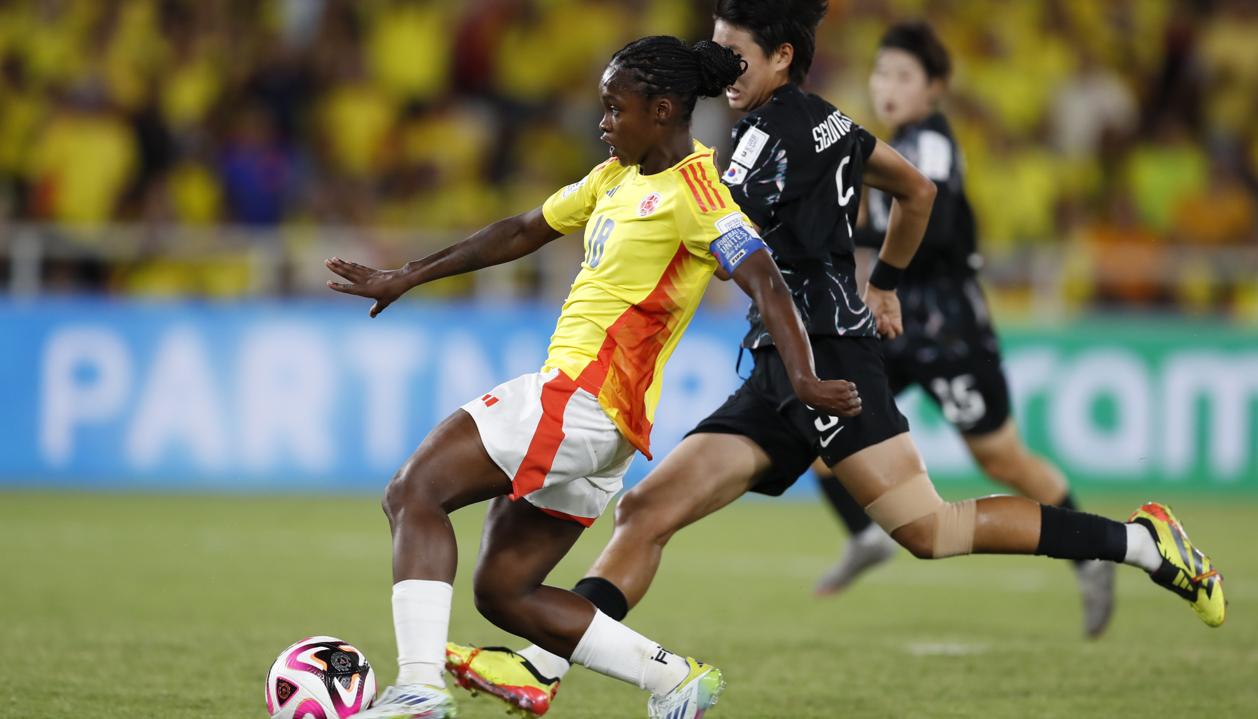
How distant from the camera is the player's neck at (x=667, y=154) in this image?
4711mm

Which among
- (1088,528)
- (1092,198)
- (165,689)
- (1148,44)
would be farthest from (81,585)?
(1148,44)

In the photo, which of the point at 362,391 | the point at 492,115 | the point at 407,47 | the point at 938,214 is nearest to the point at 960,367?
the point at 938,214

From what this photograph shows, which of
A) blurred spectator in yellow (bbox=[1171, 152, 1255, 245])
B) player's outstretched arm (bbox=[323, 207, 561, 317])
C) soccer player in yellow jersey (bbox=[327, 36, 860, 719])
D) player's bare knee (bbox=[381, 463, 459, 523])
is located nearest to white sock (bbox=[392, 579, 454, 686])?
soccer player in yellow jersey (bbox=[327, 36, 860, 719])

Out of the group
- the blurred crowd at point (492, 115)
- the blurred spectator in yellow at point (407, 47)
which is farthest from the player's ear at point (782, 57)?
the blurred spectator in yellow at point (407, 47)

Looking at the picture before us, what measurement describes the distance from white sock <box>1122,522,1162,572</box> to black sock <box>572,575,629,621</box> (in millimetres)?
1613

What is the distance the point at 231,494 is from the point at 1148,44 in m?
10.6

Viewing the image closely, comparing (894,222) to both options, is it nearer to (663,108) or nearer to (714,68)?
(714,68)

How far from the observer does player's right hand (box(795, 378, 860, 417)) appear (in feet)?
14.5

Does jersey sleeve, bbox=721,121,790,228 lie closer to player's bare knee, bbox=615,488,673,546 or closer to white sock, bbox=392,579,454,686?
player's bare knee, bbox=615,488,673,546

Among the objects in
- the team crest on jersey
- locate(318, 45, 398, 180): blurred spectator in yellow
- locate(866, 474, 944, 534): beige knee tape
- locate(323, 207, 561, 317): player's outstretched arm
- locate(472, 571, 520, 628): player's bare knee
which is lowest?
locate(472, 571, 520, 628): player's bare knee

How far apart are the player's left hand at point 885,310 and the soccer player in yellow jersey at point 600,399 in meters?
1.22

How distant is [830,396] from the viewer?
4422 millimetres

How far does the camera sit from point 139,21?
578 inches

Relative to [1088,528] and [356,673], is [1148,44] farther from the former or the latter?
[356,673]
